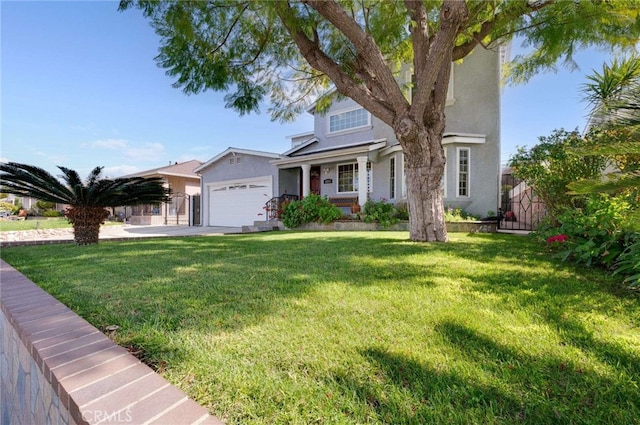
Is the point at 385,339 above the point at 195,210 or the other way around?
the other way around

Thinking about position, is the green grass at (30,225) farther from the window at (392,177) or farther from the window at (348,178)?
the window at (392,177)

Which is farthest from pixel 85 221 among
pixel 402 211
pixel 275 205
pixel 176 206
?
pixel 176 206

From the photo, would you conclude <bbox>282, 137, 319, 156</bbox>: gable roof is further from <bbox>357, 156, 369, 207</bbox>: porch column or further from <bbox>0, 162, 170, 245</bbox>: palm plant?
<bbox>0, 162, 170, 245</bbox>: palm plant

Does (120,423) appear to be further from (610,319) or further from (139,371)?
(610,319)

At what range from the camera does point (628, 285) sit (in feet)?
9.61

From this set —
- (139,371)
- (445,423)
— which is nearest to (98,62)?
(139,371)

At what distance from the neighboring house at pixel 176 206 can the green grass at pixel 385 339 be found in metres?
16.5

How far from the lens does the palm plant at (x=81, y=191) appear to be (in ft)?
20.6

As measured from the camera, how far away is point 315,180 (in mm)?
15242

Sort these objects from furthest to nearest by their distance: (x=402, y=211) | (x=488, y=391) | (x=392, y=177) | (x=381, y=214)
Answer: (x=392, y=177) < (x=402, y=211) < (x=381, y=214) < (x=488, y=391)

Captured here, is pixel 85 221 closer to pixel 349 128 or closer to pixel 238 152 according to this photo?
pixel 238 152

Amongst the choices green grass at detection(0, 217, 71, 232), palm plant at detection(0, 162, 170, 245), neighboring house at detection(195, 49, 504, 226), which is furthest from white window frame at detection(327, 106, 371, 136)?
green grass at detection(0, 217, 71, 232)

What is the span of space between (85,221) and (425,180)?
25.1 ft

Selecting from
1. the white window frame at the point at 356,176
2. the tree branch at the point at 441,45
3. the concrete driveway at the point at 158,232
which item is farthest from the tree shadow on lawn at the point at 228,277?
the white window frame at the point at 356,176
